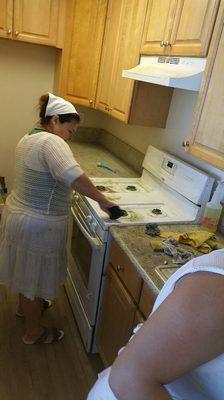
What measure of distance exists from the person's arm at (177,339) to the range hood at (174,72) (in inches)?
42.0

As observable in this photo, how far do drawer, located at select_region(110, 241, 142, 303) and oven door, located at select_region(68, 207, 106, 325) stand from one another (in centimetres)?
8

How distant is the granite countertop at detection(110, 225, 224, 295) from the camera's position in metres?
1.18

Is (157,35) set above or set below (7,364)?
above

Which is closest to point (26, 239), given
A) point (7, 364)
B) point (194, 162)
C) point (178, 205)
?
point (7, 364)

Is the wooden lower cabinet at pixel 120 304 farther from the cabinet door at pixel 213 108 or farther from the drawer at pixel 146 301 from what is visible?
the cabinet door at pixel 213 108

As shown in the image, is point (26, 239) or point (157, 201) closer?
point (26, 239)

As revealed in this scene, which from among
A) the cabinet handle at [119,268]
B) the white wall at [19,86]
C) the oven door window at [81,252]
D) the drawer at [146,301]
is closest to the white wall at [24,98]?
the white wall at [19,86]

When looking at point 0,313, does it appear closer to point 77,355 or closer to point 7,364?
point 7,364

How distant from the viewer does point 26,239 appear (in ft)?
5.36

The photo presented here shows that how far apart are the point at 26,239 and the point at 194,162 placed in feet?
3.45

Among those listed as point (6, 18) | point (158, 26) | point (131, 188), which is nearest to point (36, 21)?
point (6, 18)

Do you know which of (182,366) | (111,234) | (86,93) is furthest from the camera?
(86,93)

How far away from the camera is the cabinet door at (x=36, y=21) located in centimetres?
245

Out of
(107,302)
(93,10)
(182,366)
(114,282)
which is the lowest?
(107,302)
